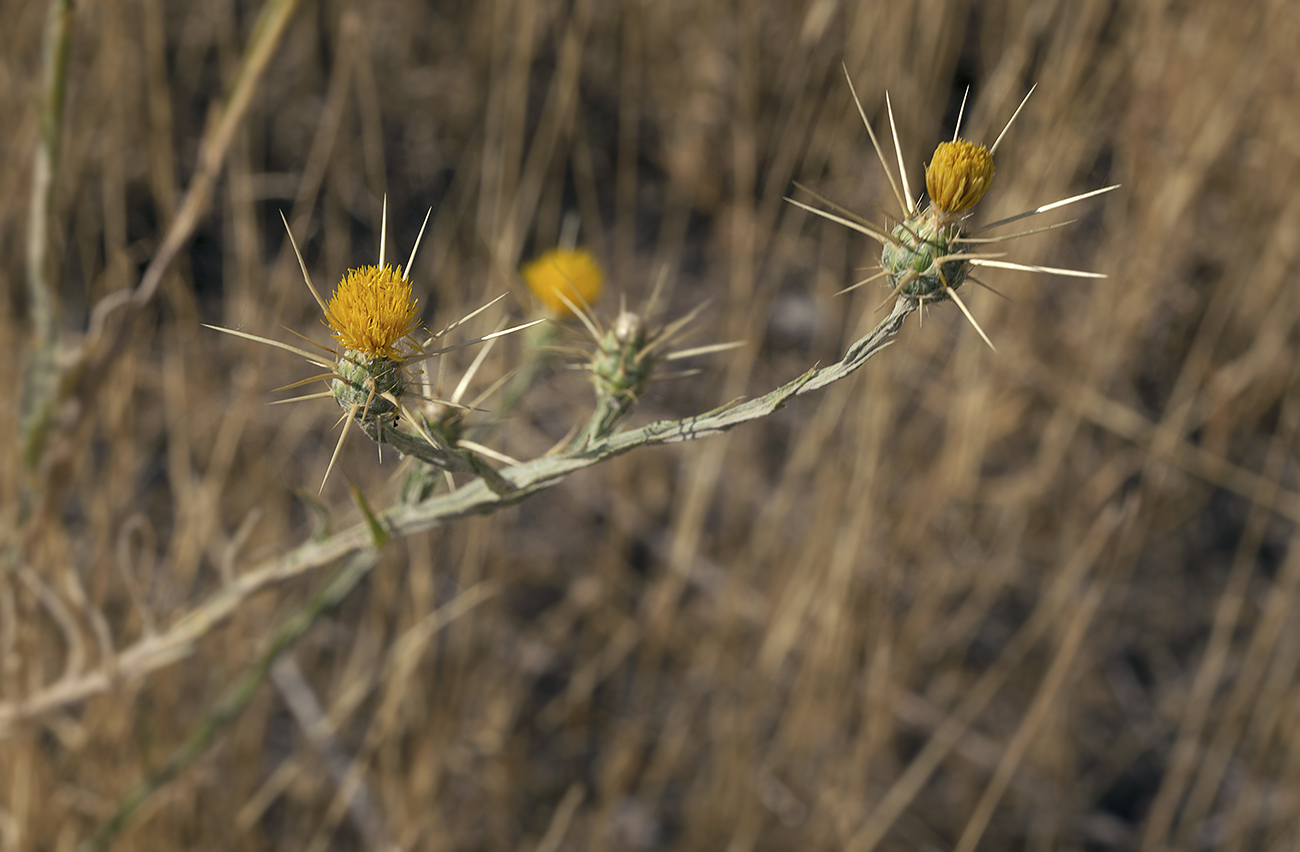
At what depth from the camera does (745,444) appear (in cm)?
225

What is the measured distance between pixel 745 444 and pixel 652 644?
0.60m

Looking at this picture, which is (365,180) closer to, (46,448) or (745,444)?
(745,444)

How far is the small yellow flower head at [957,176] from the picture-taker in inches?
25.7

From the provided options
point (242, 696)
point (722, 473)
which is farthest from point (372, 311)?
point (722, 473)

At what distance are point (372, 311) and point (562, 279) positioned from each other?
61 cm

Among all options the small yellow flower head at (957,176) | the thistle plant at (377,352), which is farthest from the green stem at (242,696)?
the small yellow flower head at (957,176)

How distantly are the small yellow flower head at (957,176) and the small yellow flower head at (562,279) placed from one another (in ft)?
1.93

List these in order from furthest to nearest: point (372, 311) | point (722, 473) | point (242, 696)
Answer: point (722, 473) → point (242, 696) → point (372, 311)

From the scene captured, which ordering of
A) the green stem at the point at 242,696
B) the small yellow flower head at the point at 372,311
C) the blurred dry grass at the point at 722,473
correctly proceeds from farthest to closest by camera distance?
1. the blurred dry grass at the point at 722,473
2. the green stem at the point at 242,696
3. the small yellow flower head at the point at 372,311

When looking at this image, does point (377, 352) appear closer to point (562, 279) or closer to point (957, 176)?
point (957, 176)

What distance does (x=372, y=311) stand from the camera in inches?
24.3

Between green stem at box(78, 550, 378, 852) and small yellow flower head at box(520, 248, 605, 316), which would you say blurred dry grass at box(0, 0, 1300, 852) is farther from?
small yellow flower head at box(520, 248, 605, 316)

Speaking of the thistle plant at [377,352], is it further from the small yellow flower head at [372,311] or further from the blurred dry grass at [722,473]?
the blurred dry grass at [722,473]

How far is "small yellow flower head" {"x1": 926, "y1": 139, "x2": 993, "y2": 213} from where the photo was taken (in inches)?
25.7
